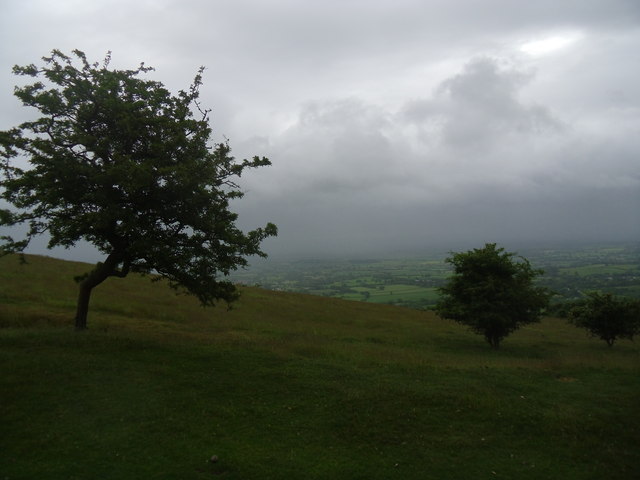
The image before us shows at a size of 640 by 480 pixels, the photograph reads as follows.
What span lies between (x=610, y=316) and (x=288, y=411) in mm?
27251

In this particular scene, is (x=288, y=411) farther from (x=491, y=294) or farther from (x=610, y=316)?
(x=610, y=316)

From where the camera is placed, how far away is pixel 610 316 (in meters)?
28.1

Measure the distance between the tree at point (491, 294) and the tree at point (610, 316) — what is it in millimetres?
5590

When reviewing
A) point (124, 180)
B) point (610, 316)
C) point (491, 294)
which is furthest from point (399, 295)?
point (124, 180)

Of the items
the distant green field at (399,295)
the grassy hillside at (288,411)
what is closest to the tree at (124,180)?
the grassy hillside at (288,411)

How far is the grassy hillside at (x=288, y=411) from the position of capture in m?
8.00

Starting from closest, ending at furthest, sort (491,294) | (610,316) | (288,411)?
(288,411)
(491,294)
(610,316)

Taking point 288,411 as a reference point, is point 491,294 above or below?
A: above

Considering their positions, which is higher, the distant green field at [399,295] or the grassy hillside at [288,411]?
the grassy hillside at [288,411]

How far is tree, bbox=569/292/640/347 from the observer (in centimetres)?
2758

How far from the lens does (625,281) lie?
7744 cm

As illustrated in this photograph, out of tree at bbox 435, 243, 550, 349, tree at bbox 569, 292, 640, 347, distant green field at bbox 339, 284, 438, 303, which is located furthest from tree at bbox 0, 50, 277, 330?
distant green field at bbox 339, 284, 438, 303

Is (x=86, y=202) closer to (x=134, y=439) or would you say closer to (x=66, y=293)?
(x=134, y=439)

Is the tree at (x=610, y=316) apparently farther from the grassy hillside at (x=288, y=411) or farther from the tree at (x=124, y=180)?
the tree at (x=124, y=180)
